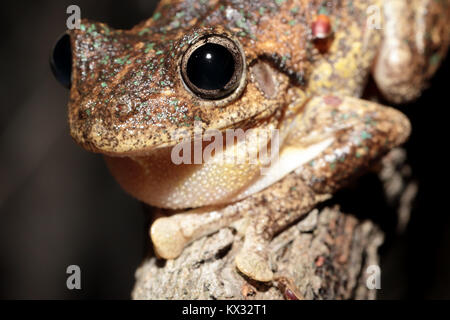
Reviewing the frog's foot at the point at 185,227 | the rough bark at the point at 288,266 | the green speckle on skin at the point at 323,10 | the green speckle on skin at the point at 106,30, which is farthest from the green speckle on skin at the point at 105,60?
the green speckle on skin at the point at 323,10

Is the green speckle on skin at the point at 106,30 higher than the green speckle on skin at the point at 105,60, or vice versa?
the green speckle on skin at the point at 106,30

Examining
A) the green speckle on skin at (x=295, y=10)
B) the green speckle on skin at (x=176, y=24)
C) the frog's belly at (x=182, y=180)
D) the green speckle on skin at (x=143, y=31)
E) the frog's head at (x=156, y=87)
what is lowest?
the frog's belly at (x=182, y=180)

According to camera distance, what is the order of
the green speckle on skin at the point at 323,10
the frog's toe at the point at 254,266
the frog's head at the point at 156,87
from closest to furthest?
the frog's head at the point at 156,87 < the frog's toe at the point at 254,266 < the green speckle on skin at the point at 323,10

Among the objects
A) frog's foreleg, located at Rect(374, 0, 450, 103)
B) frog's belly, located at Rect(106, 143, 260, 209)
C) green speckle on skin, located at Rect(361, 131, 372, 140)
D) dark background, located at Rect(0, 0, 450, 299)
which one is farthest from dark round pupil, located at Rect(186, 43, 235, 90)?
dark background, located at Rect(0, 0, 450, 299)

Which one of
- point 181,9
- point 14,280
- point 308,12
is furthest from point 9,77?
point 308,12

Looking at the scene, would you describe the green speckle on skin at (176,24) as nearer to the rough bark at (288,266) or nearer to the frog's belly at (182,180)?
the frog's belly at (182,180)

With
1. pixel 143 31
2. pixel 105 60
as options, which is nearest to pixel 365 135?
pixel 143 31

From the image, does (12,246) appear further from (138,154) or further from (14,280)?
(138,154)
